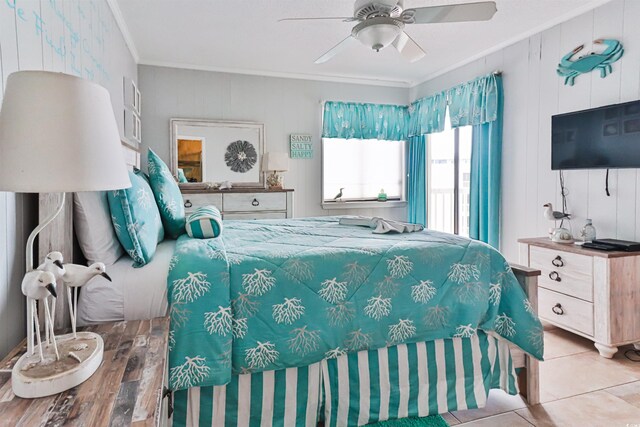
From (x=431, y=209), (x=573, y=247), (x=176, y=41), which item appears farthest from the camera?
(x=431, y=209)

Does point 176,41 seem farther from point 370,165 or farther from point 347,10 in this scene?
point 370,165

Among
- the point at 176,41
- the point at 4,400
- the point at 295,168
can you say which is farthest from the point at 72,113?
the point at 295,168

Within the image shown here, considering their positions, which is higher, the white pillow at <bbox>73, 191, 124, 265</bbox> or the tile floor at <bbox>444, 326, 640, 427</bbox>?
the white pillow at <bbox>73, 191, 124, 265</bbox>

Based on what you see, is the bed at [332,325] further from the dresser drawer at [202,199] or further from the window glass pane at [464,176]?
the window glass pane at [464,176]

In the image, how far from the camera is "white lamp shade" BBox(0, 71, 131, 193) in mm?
784

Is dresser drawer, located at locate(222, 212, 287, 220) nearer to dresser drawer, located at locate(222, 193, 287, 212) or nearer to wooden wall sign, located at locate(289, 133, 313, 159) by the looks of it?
dresser drawer, located at locate(222, 193, 287, 212)

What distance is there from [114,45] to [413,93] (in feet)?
A: 12.4

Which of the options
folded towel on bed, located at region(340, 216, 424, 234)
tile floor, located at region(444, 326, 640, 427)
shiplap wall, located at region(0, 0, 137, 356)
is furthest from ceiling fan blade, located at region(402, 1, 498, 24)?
tile floor, located at region(444, 326, 640, 427)

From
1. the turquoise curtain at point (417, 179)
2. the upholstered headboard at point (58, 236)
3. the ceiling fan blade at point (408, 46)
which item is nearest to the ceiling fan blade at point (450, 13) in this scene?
the ceiling fan blade at point (408, 46)

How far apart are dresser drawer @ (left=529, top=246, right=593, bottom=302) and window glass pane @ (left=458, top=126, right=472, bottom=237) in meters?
1.65

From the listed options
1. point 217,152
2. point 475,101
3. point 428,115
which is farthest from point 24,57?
point 428,115

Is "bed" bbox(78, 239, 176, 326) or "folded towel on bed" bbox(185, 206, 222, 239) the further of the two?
"folded towel on bed" bbox(185, 206, 222, 239)

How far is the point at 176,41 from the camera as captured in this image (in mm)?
3807

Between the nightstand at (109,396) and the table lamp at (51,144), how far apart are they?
1.4 inches
